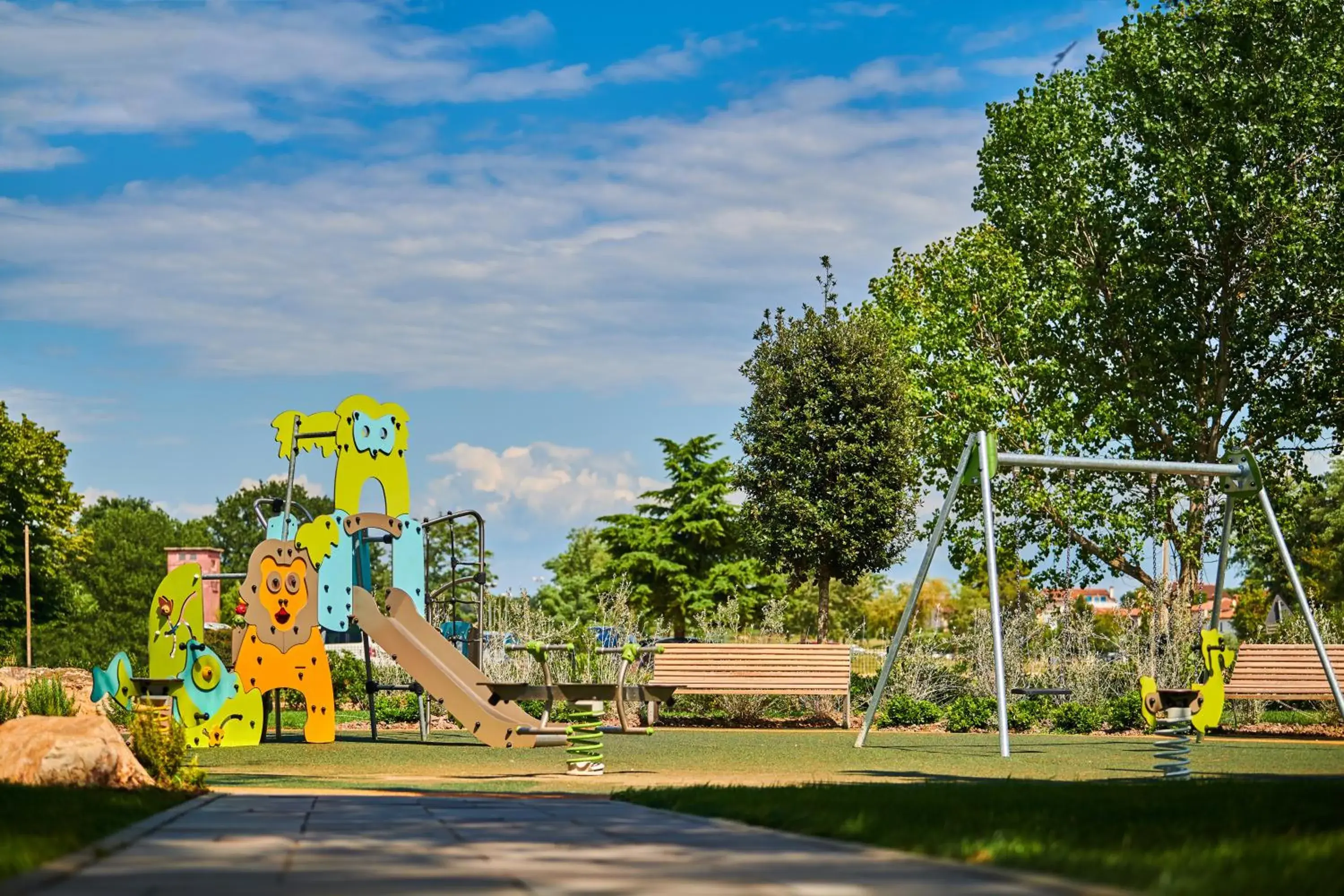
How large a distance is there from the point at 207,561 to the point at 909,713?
113 feet

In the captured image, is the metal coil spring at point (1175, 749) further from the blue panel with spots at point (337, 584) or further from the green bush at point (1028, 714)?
the blue panel with spots at point (337, 584)

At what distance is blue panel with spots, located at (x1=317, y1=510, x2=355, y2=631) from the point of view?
1839 cm

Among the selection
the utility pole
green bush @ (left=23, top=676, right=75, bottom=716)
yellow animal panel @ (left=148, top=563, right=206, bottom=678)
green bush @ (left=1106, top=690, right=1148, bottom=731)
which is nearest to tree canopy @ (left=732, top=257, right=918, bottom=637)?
green bush @ (left=1106, top=690, right=1148, bottom=731)

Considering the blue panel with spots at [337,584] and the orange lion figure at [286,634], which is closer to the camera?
the orange lion figure at [286,634]

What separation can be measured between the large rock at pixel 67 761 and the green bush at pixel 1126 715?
1409cm

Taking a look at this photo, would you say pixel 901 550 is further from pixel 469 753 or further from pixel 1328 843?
pixel 1328 843

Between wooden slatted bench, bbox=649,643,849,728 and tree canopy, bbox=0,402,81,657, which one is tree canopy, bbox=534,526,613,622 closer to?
tree canopy, bbox=0,402,81,657

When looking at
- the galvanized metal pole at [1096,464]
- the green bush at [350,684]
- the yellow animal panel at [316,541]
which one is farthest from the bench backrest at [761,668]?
the green bush at [350,684]

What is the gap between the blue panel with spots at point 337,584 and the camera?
60.3ft

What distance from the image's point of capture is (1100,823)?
272 inches

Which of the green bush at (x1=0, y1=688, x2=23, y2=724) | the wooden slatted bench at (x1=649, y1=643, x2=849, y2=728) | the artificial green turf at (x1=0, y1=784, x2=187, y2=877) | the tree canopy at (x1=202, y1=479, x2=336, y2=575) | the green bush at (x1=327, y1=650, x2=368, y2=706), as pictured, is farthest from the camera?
the tree canopy at (x1=202, y1=479, x2=336, y2=575)

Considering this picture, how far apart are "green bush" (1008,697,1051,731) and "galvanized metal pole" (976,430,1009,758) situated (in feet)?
14.4

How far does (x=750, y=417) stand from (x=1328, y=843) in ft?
73.6

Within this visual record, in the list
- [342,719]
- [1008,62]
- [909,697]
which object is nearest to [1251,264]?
[1008,62]
